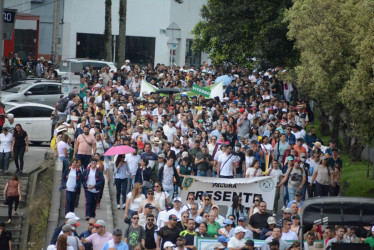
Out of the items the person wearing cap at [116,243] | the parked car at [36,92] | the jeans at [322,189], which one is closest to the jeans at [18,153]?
the jeans at [322,189]

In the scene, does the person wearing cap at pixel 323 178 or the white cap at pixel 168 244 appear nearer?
the white cap at pixel 168 244

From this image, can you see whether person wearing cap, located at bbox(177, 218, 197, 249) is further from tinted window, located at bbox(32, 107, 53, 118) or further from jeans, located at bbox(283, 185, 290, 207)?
tinted window, located at bbox(32, 107, 53, 118)

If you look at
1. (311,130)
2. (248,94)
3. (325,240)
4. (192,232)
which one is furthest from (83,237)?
(248,94)

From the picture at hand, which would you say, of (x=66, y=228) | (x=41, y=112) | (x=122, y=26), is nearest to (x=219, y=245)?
(x=66, y=228)

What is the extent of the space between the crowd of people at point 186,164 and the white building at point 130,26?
2813cm

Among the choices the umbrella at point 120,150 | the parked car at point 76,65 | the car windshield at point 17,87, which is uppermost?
the parked car at point 76,65

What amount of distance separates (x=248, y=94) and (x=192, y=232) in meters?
17.6

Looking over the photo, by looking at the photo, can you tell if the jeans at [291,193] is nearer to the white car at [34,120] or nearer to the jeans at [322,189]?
the jeans at [322,189]

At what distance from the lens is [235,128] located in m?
27.5

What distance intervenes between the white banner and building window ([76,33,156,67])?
43.1 metres

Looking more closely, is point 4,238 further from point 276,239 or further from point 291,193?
point 291,193

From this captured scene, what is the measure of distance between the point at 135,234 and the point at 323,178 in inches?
266

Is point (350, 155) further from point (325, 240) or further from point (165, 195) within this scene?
point (325, 240)

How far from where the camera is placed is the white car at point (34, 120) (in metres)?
31.6
